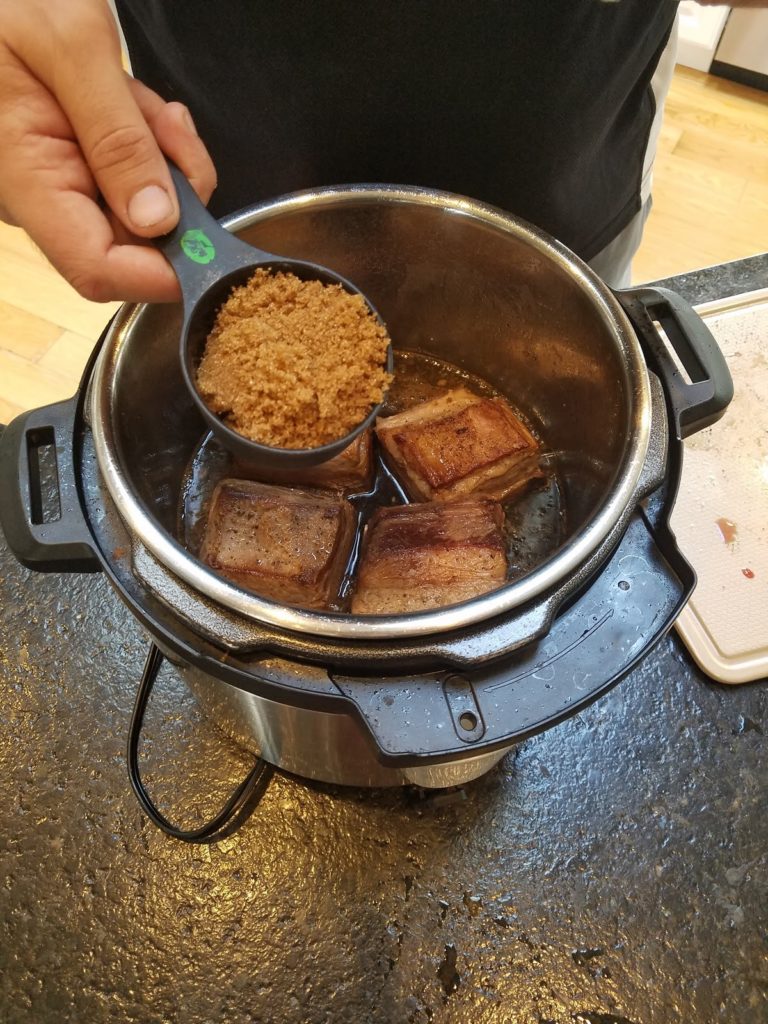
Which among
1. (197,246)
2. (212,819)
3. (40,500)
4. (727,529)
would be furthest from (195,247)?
(727,529)

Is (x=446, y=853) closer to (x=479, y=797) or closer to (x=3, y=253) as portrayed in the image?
(x=479, y=797)

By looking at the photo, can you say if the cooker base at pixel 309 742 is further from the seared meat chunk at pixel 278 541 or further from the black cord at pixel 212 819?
the seared meat chunk at pixel 278 541

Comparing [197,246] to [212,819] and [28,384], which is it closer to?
[212,819]

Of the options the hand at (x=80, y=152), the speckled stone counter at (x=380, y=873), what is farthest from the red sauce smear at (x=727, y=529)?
the hand at (x=80, y=152)

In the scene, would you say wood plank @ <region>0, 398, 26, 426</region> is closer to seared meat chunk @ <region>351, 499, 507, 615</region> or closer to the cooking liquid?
the cooking liquid

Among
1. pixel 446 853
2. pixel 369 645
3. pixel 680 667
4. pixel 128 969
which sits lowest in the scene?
pixel 128 969

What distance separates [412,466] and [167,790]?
0.57 m

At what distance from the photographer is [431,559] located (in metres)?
0.93

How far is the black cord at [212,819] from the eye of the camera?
0.92 metres

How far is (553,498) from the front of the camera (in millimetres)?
1128

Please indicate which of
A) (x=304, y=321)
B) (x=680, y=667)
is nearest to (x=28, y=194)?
(x=304, y=321)

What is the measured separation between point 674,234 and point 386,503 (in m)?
1.71

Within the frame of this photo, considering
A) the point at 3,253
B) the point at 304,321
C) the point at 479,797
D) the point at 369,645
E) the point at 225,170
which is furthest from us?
the point at 3,253

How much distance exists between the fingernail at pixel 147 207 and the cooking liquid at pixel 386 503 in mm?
388
